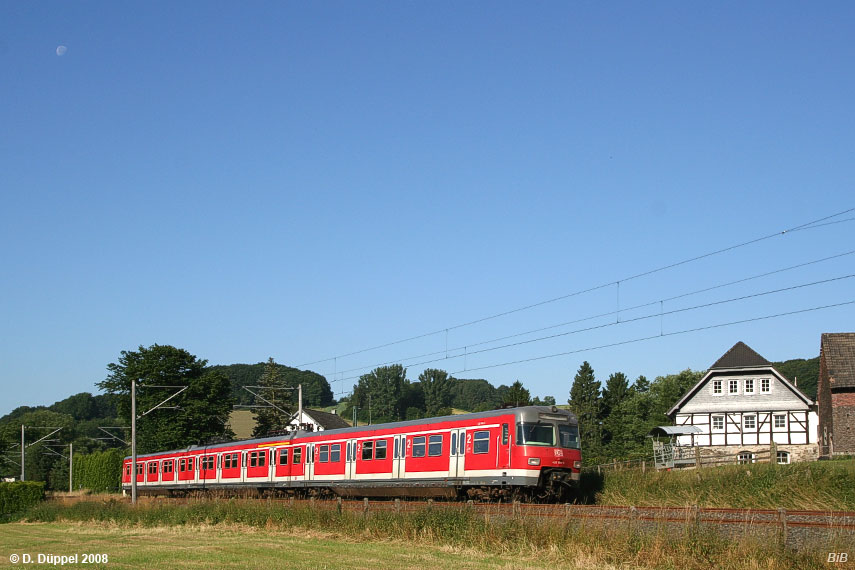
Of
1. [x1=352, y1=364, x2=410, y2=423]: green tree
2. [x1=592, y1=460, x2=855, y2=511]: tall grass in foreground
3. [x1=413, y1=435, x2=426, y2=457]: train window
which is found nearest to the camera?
[x1=592, y1=460, x2=855, y2=511]: tall grass in foreground

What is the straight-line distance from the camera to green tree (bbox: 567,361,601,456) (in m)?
95.6

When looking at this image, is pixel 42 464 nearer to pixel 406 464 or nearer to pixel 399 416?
pixel 399 416

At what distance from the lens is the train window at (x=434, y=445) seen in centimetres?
2853

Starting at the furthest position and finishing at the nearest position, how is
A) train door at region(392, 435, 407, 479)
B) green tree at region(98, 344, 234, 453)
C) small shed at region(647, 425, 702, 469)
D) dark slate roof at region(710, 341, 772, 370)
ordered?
1. green tree at region(98, 344, 234, 453)
2. dark slate roof at region(710, 341, 772, 370)
3. small shed at region(647, 425, 702, 469)
4. train door at region(392, 435, 407, 479)

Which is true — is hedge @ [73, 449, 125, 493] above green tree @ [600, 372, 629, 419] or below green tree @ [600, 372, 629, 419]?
below

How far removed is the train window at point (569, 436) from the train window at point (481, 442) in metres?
2.10

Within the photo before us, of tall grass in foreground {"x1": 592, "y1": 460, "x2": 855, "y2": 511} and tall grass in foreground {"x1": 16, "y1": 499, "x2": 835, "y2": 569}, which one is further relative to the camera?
tall grass in foreground {"x1": 592, "y1": 460, "x2": 855, "y2": 511}

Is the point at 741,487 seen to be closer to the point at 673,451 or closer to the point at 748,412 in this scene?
the point at 673,451

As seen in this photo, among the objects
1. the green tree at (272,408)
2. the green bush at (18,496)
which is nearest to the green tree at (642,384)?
the green tree at (272,408)

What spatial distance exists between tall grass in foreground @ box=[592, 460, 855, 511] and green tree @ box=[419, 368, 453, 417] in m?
131

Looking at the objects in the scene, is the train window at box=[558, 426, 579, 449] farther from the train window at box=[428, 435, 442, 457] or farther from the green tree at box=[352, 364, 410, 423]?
the green tree at box=[352, 364, 410, 423]

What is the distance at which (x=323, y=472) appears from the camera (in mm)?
35312

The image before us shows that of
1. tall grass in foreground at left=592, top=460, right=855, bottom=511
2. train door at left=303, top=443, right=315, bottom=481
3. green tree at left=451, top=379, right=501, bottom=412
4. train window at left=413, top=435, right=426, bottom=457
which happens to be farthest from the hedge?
green tree at left=451, top=379, right=501, bottom=412

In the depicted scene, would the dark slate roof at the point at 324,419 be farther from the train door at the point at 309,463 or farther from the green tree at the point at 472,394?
the green tree at the point at 472,394
